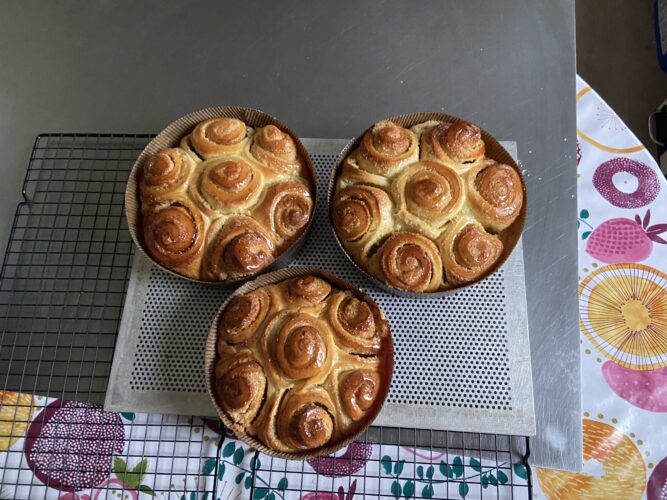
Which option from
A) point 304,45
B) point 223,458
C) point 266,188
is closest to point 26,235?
point 266,188

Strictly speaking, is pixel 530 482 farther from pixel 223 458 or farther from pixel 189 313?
pixel 189 313

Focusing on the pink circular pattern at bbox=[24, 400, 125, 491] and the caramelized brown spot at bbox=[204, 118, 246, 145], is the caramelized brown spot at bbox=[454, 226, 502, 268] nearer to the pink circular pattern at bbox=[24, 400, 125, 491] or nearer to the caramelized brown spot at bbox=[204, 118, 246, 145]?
the caramelized brown spot at bbox=[204, 118, 246, 145]

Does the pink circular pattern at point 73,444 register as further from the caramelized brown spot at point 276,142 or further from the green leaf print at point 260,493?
the caramelized brown spot at point 276,142

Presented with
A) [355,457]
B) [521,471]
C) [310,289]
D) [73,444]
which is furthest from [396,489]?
[73,444]

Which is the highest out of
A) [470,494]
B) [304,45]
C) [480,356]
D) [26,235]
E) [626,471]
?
[304,45]

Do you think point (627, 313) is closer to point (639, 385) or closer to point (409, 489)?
point (639, 385)

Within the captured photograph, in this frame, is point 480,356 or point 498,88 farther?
point 498,88
